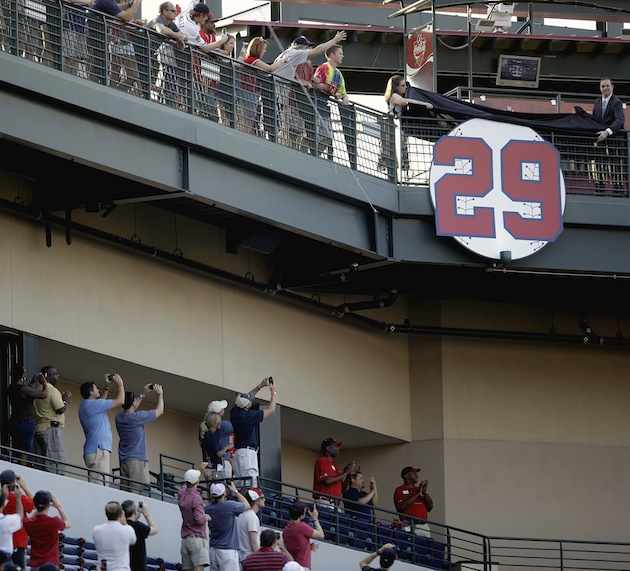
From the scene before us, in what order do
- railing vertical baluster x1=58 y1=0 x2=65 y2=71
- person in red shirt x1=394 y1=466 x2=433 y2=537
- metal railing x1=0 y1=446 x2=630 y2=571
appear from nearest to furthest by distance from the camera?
1. railing vertical baluster x1=58 y1=0 x2=65 y2=71
2. metal railing x1=0 y1=446 x2=630 y2=571
3. person in red shirt x1=394 y1=466 x2=433 y2=537

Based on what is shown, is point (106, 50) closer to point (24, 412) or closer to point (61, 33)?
point (61, 33)

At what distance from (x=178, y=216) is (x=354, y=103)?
2.82m

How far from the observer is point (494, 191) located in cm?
2559

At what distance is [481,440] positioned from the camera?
28.8m

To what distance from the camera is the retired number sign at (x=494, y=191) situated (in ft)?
83.5

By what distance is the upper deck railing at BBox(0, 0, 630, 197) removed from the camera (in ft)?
72.3

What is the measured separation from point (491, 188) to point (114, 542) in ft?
30.2

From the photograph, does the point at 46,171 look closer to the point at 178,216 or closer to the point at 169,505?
the point at 178,216

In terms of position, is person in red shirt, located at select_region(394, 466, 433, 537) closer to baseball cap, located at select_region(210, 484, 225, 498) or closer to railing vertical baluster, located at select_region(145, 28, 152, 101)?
baseball cap, located at select_region(210, 484, 225, 498)

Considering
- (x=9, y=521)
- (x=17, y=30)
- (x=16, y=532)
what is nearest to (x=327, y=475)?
(x=17, y=30)

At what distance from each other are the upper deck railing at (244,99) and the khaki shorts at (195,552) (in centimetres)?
568

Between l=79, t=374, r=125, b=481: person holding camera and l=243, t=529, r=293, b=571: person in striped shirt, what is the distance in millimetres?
3139

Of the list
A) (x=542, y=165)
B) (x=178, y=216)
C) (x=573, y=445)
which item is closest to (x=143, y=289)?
(x=178, y=216)

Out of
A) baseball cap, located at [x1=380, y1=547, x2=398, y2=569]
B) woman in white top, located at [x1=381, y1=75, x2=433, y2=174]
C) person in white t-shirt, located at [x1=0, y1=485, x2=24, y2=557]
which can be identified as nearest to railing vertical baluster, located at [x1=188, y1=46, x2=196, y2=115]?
woman in white top, located at [x1=381, y1=75, x2=433, y2=174]
